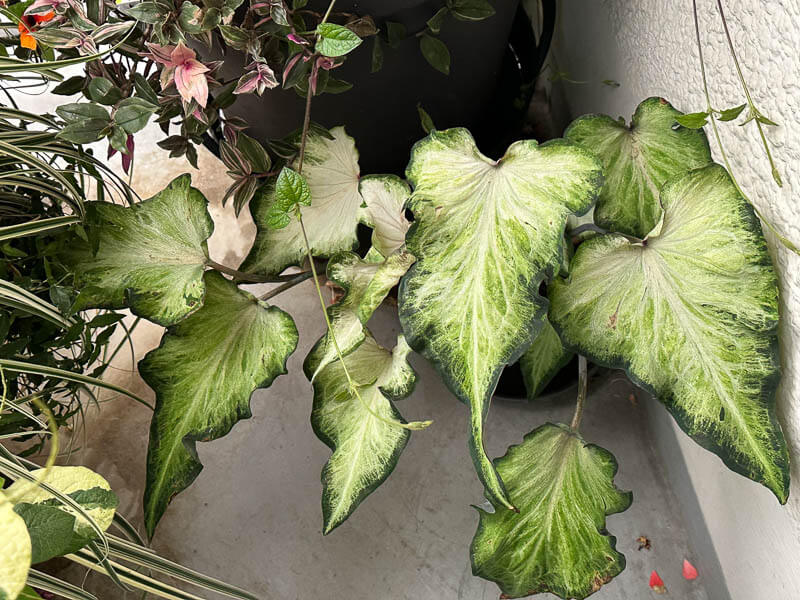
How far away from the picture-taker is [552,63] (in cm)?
147

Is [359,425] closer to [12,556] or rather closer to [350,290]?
[350,290]

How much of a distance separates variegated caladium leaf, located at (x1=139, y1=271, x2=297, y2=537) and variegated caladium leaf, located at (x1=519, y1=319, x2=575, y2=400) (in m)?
0.32

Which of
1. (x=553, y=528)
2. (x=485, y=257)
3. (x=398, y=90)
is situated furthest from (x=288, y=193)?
(x=553, y=528)

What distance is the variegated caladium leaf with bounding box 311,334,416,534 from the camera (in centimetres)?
78

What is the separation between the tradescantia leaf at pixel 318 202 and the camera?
0.89m

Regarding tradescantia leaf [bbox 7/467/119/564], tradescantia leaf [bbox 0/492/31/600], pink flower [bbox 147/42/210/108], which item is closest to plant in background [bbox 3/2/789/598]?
pink flower [bbox 147/42/210/108]

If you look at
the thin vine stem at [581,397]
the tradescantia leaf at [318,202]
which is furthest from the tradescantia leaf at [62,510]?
the thin vine stem at [581,397]

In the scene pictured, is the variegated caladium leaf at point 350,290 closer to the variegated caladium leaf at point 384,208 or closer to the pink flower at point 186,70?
the variegated caladium leaf at point 384,208

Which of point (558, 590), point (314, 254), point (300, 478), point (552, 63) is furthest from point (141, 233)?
point (552, 63)

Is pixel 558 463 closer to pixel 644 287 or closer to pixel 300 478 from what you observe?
pixel 644 287

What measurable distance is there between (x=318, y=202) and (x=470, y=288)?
311mm

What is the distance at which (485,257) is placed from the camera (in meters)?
0.66

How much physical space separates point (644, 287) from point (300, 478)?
26.9 inches

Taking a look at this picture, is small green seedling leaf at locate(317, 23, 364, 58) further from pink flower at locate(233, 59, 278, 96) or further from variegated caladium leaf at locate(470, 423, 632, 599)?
variegated caladium leaf at locate(470, 423, 632, 599)
